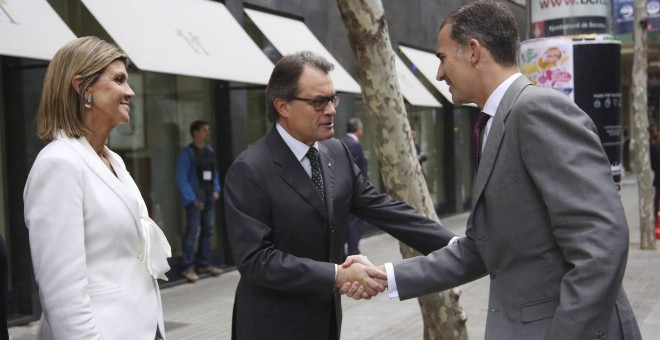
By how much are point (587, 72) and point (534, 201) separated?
5564mm

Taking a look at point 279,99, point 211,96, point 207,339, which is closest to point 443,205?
point 211,96

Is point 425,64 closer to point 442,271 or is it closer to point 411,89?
point 411,89

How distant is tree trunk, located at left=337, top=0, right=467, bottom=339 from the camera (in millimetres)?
4590

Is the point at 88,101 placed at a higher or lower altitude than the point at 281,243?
Answer: higher

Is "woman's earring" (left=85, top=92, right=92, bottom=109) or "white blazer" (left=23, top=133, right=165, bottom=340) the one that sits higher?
"woman's earring" (left=85, top=92, right=92, bottom=109)

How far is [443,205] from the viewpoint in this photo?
59.4 ft

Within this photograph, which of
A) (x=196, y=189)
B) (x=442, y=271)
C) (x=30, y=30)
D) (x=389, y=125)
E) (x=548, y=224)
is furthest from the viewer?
(x=196, y=189)

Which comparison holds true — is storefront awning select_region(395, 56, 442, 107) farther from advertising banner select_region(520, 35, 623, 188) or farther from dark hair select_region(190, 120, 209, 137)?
advertising banner select_region(520, 35, 623, 188)

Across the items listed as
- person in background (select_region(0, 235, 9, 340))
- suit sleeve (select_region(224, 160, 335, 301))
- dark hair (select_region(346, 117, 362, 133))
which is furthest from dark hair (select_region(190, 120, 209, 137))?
person in background (select_region(0, 235, 9, 340))

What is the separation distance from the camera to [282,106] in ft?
11.0

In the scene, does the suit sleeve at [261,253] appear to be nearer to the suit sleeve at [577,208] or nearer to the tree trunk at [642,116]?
the suit sleeve at [577,208]

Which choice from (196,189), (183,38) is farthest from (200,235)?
(183,38)

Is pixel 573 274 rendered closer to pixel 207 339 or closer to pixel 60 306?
pixel 60 306

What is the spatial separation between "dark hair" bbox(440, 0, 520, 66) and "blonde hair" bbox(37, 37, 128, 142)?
1.28 m
